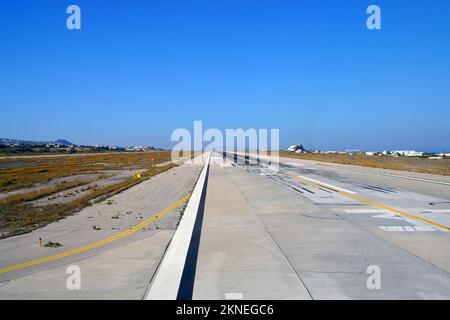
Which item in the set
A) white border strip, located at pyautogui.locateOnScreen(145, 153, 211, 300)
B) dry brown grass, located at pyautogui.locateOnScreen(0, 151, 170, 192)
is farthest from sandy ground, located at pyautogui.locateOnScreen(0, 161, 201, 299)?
dry brown grass, located at pyautogui.locateOnScreen(0, 151, 170, 192)

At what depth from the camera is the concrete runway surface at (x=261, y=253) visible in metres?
5.99

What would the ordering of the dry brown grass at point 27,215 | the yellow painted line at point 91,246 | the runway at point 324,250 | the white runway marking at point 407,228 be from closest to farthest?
the runway at point 324,250 → the yellow painted line at point 91,246 → the white runway marking at point 407,228 → the dry brown grass at point 27,215

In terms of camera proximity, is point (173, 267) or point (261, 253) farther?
point (261, 253)

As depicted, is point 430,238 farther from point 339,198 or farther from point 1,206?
point 1,206

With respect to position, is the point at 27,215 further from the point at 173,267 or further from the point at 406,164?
the point at 406,164

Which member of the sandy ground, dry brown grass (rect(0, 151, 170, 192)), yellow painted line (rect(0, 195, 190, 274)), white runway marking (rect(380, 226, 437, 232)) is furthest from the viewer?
dry brown grass (rect(0, 151, 170, 192))

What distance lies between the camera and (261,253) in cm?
801

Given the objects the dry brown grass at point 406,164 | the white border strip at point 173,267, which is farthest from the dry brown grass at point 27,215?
the dry brown grass at point 406,164

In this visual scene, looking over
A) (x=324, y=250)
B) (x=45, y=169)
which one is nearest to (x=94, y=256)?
(x=324, y=250)

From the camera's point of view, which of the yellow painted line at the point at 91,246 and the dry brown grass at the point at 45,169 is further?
the dry brown grass at the point at 45,169

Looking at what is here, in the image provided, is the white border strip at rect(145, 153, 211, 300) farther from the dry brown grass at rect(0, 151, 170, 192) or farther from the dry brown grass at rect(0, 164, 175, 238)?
the dry brown grass at rect(0, 151, 170, 192)

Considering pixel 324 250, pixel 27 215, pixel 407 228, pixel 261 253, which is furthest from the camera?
pixel 27 215

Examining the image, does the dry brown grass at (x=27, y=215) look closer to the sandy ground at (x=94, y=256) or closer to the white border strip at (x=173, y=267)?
the sandy ground at (x=94, y=256)

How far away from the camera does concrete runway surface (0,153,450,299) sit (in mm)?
5992
